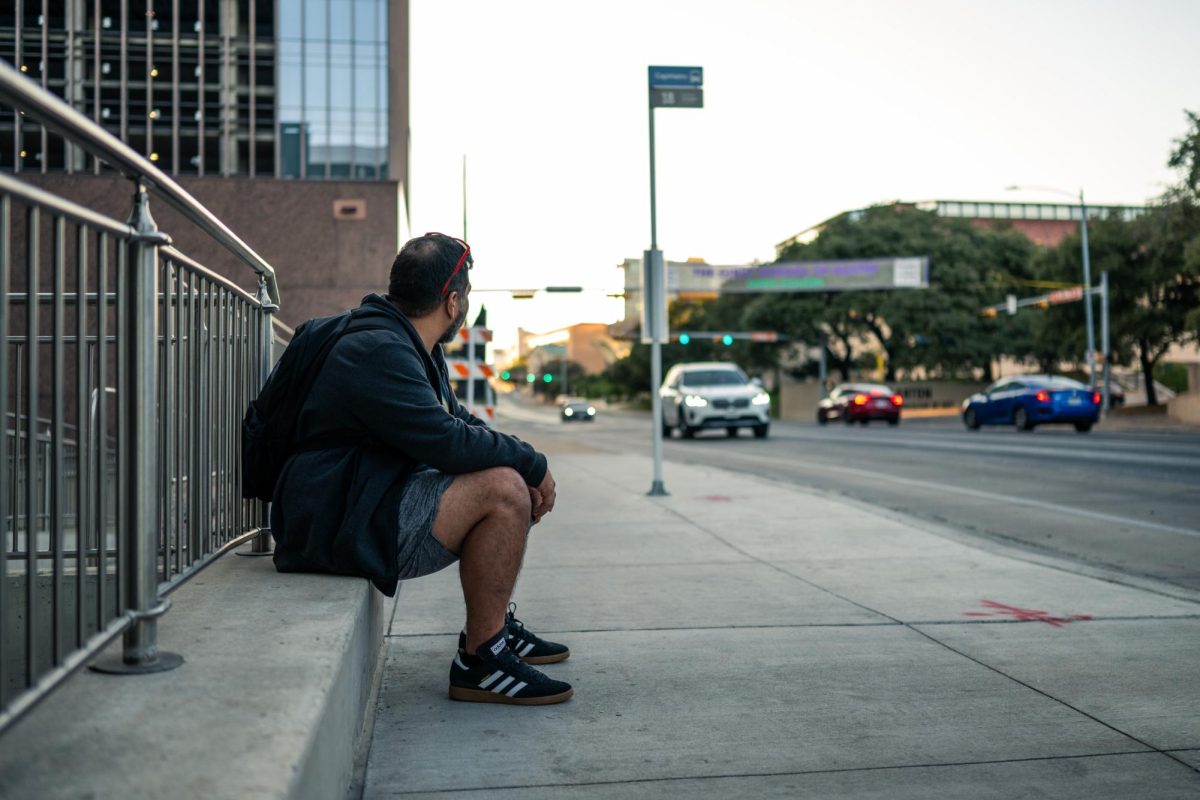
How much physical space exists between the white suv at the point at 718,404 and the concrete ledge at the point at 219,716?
24.4m

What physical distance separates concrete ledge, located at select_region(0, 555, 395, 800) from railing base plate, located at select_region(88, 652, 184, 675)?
23 millimetres

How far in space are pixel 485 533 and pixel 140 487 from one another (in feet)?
3.98

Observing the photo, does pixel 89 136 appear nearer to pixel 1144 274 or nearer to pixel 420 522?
pixel 420 522

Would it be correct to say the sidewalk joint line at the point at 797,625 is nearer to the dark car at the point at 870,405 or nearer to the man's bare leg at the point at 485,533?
the man's bare leg at the point at 485,533

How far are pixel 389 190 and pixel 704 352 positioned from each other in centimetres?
5396

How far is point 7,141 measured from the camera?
46312 millimetres

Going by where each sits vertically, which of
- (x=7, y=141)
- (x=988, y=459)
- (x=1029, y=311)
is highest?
(x=7, y=141)

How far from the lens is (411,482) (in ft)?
11.1

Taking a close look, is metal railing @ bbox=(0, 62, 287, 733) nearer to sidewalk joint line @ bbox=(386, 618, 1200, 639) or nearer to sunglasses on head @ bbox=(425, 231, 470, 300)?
sunglasses on head @ bbox=(425, 231, 470, 300)

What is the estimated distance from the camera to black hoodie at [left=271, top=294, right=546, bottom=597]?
10.5 feet

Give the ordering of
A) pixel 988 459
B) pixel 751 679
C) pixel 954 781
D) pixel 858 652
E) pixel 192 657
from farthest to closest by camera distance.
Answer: pixel 988 459 < pixel 858 652 < pixel 751 679 < pixel 954 781 < pixel 192 657

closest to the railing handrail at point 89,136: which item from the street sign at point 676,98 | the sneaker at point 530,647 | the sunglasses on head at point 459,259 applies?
the sunglasses on head at point 459,259

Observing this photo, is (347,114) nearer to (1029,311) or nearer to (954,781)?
(1029,311)

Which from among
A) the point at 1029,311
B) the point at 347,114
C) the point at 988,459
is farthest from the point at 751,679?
the point at 1029,311
